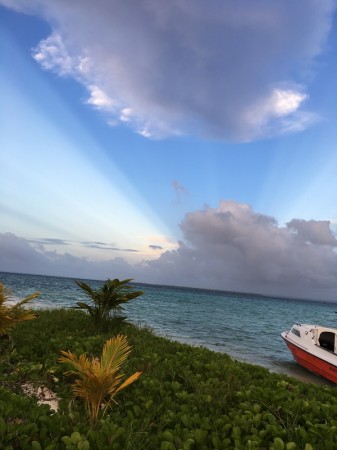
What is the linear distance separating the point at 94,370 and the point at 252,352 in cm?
1673

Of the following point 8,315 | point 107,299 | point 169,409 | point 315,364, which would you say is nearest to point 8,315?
point 8,315

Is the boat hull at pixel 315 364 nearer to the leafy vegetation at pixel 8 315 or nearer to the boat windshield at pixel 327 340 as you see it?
the boat windshield at pixel 327 340

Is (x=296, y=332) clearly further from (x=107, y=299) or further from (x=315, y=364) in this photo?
(x=107, y=299)

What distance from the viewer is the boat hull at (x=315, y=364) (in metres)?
14.0

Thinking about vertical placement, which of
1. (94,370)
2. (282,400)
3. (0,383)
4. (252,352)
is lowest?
(252,352)

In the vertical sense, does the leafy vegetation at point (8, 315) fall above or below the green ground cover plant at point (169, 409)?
above

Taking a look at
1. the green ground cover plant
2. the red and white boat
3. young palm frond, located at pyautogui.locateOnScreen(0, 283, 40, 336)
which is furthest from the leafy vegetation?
the red and white boat

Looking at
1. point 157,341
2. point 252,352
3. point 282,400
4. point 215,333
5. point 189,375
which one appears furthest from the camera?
point 215,333

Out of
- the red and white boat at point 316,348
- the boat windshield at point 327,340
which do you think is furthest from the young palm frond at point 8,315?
the boat windshield at point 327,340

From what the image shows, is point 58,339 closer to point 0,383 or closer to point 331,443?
point 0,383

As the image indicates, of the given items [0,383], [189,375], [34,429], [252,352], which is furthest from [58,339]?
[252,352]

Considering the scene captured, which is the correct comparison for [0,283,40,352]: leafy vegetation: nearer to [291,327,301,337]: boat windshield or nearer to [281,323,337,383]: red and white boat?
[281,323,337,383]: red and white boat

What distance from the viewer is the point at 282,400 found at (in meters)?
5.88

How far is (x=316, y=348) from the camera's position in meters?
15.7
